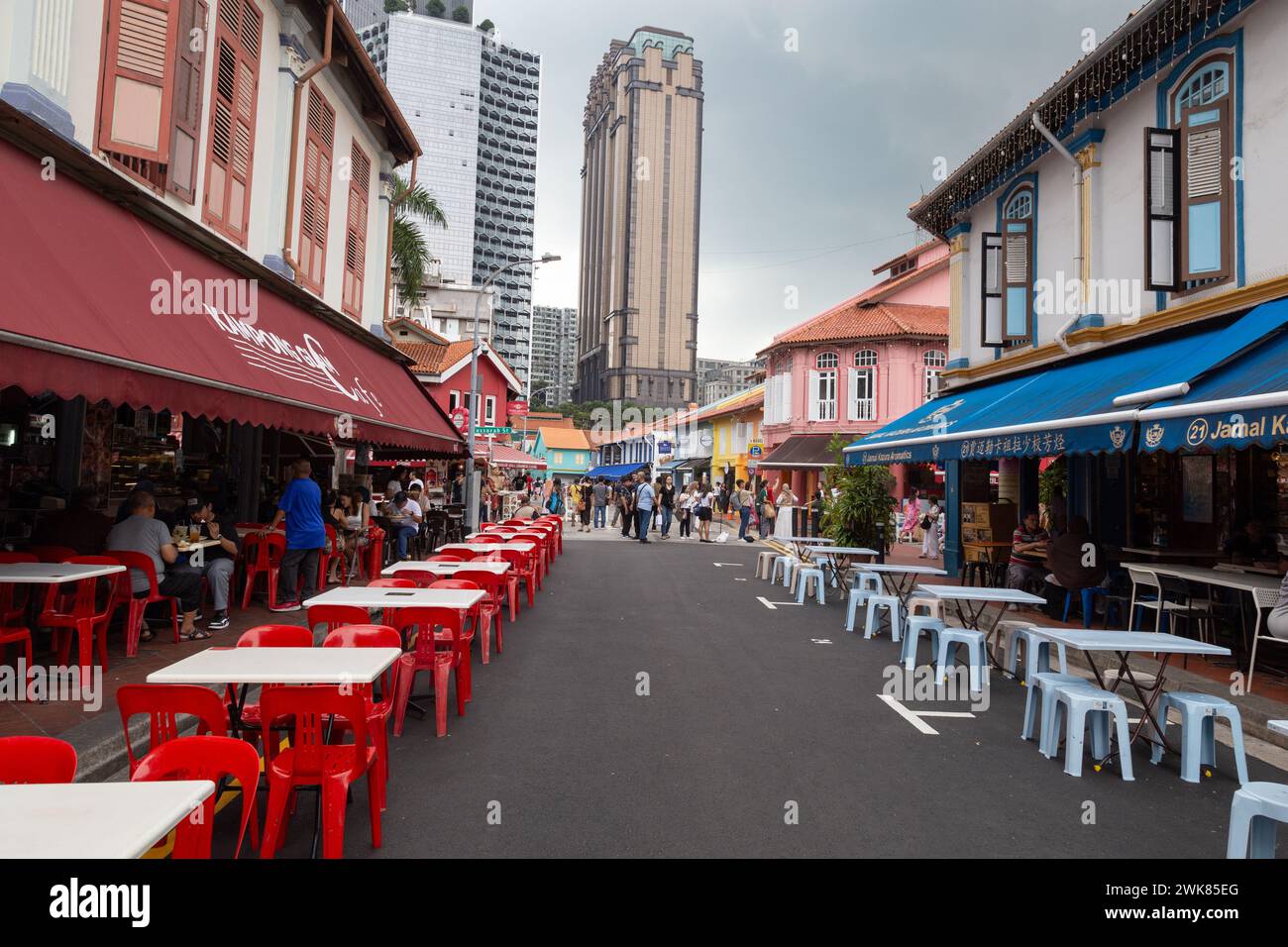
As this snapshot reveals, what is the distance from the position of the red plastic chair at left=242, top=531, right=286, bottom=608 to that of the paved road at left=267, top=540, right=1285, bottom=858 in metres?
3.71

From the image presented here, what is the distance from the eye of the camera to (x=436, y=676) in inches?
211

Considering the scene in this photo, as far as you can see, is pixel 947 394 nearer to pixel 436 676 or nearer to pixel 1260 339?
pixel 1260 339

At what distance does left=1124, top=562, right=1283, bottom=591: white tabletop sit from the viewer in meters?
6.97

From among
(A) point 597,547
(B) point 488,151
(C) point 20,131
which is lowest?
(A) point 597,547

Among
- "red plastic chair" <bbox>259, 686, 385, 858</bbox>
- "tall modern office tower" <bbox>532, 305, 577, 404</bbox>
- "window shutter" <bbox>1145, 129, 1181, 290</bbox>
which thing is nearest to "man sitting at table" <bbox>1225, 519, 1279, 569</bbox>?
"window shutter" <bbox>1145, 129, 1181, 290</bbox>

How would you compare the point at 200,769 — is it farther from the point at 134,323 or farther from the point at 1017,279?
the point at 1017,279

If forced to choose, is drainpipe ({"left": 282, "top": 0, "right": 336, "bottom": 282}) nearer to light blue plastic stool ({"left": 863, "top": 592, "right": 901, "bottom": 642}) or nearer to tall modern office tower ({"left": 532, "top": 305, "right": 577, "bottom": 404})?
light blue plastic stool ({"left": 863, "top": 592, "right": 901, "bottom": 642})

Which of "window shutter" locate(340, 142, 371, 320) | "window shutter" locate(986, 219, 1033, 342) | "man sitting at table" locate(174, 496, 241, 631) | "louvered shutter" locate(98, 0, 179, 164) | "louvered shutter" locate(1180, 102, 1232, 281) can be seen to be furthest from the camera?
"window shutter" locate(340, 142, 371, 320)

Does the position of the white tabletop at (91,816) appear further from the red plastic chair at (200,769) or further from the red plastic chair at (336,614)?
the red plastic chair at (336,614)

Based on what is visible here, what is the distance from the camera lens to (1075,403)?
29.2ft

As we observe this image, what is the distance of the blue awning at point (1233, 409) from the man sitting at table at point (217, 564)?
9.55m

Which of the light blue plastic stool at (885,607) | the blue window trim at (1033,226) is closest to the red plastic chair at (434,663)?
the light blue plastic stool at (885,607)

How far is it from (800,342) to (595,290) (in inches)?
4302
